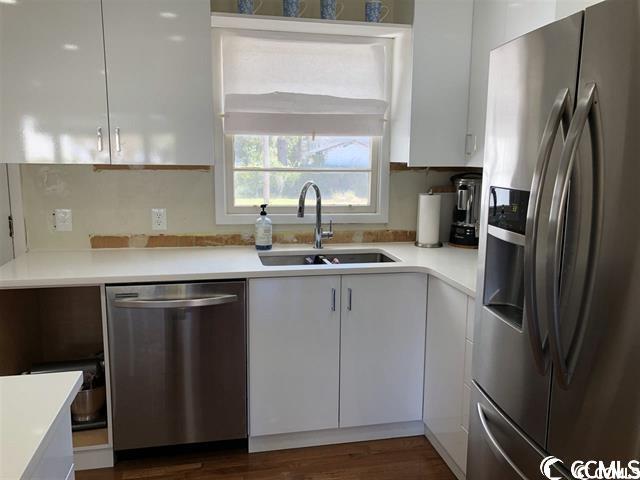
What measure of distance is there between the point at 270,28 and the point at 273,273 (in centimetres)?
129

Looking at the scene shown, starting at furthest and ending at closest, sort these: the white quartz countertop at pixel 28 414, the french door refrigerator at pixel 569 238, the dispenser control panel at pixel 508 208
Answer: the dispenser control panel at pixel 508 208 < the french door refrigerator at pixel 569 238 < the white quartz countertop at pixel 28 414

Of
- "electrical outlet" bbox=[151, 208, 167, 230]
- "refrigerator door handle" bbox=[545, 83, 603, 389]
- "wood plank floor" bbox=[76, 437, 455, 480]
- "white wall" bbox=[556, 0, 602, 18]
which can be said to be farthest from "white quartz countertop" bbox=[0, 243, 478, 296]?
"white wall" bbox=[556, 0, 602, 18]

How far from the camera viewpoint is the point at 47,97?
2.22 metres

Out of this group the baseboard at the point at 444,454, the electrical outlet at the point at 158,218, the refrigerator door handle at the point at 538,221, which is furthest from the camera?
the electrical outlet at the point at 158,218

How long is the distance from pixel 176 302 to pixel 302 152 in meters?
1.15

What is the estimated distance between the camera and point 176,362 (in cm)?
223

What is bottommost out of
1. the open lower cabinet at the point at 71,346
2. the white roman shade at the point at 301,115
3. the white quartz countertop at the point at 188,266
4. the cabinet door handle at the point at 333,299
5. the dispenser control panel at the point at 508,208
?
the open lower cabinet at the point at 71,346

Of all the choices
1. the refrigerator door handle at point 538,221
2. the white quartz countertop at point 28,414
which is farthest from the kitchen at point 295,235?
the white quartz countertop at point 28,414

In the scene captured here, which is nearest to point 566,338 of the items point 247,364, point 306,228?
point 247,364

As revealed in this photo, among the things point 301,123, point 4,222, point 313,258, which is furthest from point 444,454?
point 4,222

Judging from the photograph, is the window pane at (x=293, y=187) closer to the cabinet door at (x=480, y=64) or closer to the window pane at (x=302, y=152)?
the window pane at (x=302, y=152)

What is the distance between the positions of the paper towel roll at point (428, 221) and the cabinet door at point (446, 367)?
52 cm

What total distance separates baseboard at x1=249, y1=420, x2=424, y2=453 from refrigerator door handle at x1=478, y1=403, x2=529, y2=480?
940mm

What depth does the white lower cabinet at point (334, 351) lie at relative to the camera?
2301mm
